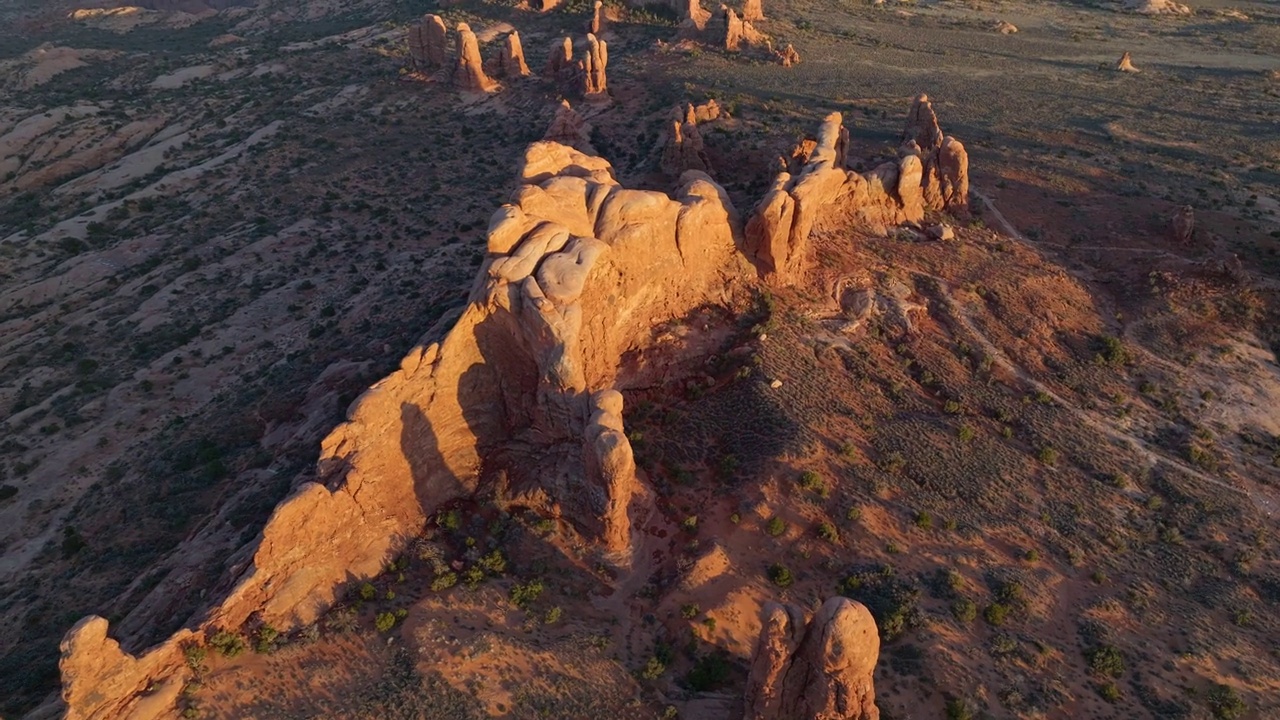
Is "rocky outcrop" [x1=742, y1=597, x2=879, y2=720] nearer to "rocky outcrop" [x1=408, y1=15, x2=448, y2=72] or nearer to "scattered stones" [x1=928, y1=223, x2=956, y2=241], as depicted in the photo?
"scattered stones" [x1=928, y1=223, x2=956, y2=241]

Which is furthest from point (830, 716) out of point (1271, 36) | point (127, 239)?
point (1271, 36)

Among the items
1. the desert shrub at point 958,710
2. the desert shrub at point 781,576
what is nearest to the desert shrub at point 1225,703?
the desert shrub at point 958,710

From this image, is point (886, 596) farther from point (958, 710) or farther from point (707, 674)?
point (707, 674)

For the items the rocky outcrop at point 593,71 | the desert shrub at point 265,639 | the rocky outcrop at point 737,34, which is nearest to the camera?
the desert shrub at point 265,639

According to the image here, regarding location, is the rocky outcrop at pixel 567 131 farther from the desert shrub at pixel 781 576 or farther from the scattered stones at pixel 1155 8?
the scattered stones at pixel 1155 8

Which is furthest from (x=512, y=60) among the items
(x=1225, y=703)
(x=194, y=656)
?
(x=1225, y=703)

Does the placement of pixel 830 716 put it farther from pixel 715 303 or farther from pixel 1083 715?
pixel 715 303

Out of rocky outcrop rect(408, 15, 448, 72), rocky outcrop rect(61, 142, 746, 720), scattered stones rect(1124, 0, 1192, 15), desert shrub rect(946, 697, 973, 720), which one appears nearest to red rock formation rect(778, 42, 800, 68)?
rocky outcrop rect(408, 15, 448, 72)
